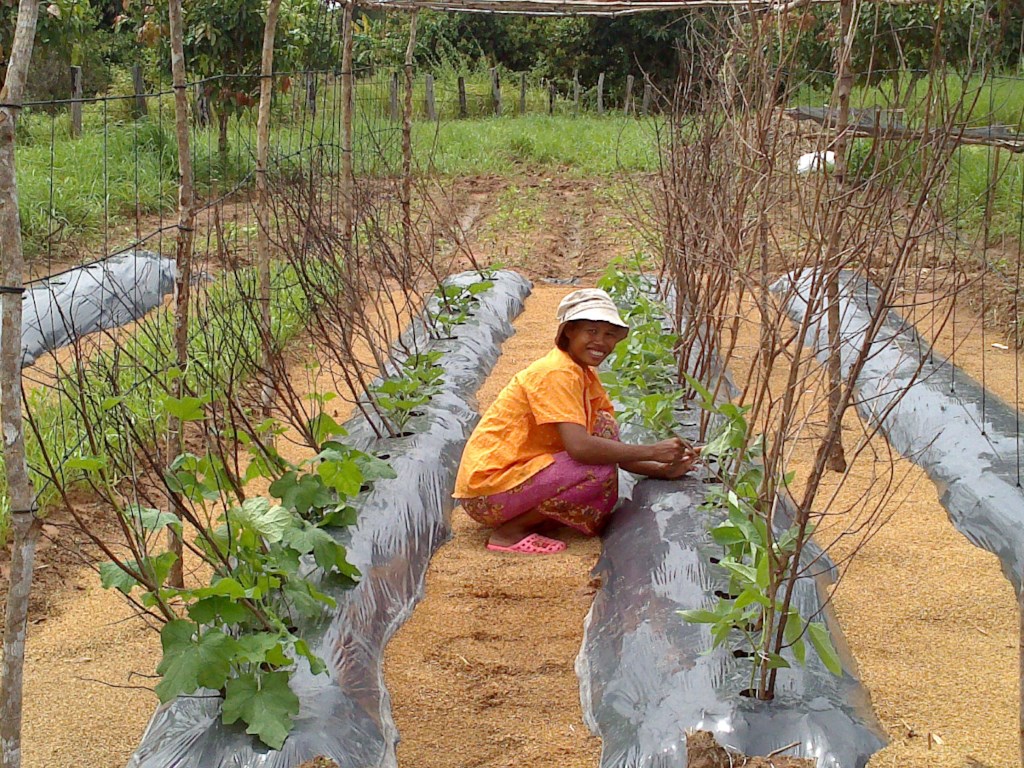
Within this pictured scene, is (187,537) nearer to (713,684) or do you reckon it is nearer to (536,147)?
(713,684)

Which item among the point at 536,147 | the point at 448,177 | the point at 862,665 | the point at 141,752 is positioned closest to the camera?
the point at 141,752

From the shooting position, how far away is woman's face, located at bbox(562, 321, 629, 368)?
Result: 11.6ft

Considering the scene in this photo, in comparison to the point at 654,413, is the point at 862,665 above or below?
below

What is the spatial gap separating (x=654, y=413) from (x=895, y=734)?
5.49 feet

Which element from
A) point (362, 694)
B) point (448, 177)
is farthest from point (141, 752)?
point (448, 177)

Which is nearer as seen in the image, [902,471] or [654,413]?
[654,413]

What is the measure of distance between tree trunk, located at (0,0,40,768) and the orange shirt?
176cm

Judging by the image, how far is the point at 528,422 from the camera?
12.1 ft

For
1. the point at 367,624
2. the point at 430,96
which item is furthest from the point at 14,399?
the point at 430,96

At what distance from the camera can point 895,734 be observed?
2.55 metres

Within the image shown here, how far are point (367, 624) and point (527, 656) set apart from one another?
1.43 feet

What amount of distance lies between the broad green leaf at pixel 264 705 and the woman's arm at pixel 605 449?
4.58 feet

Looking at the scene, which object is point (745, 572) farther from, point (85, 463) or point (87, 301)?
point (87, 301)

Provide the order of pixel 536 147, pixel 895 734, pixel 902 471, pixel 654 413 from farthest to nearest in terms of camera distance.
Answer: pixel 536 147, pixel 902 471, pixel 654 413, pixel 895 734
